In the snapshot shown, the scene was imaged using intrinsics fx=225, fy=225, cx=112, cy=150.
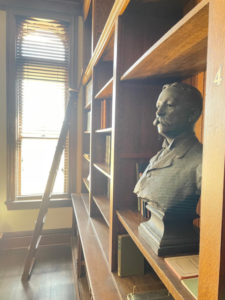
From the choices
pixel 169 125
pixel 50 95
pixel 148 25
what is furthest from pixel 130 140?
pixel 50 95

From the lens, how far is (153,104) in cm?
136

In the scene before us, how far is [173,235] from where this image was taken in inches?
35.1

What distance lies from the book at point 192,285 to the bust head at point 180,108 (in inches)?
20.4

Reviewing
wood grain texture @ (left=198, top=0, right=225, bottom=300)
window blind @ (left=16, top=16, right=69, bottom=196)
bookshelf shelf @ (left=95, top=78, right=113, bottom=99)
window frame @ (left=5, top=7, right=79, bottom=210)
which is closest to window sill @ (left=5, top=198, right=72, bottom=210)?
window frame @ (left=5, top=7, right=79, bottom=210)

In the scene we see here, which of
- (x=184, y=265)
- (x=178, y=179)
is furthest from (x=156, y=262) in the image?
(x=178, y=179)

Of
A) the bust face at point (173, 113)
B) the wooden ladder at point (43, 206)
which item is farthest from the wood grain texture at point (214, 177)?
the wooden ladder at point (43, 206)

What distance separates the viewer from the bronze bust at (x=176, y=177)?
83 centimetres

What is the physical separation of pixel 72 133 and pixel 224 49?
2.80 metres

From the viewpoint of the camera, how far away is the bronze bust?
A: 2.73 feet

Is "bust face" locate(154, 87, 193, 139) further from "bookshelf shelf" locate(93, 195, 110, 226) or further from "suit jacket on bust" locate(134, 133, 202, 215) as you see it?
"bookshelf shelf" locate(93, 195, 110, 226)

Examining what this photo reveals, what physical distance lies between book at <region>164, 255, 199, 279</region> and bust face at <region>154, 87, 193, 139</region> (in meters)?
0.47

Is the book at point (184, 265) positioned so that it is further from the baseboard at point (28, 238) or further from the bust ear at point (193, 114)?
the baseboard at point (28, 238)

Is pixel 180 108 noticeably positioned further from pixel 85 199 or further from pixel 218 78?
pixel 85 199

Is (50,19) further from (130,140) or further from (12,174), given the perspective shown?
(130,140)
